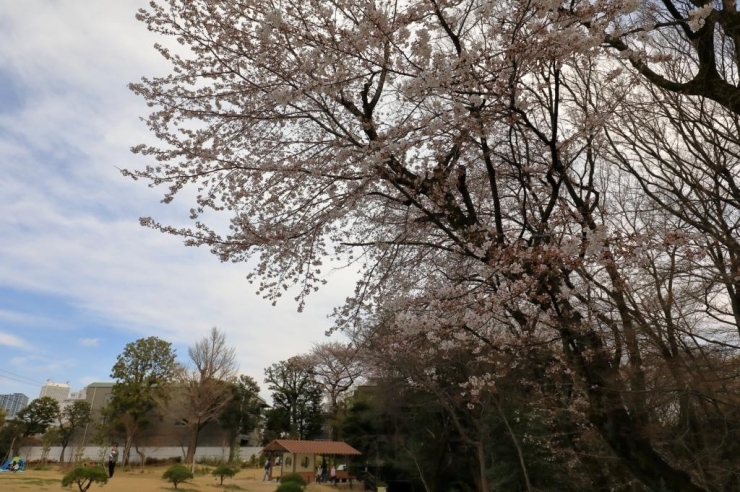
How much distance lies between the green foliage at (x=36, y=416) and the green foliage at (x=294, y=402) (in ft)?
41.6

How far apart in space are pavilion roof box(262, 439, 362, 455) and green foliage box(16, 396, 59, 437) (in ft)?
44.8

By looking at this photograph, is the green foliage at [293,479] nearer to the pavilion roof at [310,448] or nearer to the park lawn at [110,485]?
the park lawn at [110,485]

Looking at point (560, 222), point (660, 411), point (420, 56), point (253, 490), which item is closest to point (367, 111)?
point (420, 56)

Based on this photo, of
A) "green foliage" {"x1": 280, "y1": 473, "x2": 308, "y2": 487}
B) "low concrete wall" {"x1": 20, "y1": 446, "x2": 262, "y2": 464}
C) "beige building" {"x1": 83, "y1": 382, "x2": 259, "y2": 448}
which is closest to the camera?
"green foliage" {"x1": 280, "y1": 473, "x2": 308, "y2": 487}

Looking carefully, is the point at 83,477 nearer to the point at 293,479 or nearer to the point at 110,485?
the point at 110,485

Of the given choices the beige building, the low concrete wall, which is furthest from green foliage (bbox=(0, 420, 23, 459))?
the beige building

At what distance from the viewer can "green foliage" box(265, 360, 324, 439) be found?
32281mm

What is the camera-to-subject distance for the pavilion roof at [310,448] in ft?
75.5

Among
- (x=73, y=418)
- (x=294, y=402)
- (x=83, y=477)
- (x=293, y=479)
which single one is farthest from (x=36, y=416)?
(x=83, y=477)

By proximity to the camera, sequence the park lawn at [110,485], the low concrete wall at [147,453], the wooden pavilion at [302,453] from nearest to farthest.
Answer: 1. the park lawn at [110,485]
2. the wooden pavilion at [302,453]
3. the low concrete wall at [147,453]

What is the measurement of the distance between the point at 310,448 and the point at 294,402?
31.6 ft

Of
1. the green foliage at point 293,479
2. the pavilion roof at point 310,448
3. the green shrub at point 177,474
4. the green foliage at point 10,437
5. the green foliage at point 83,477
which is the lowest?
the green foliage at point 293,479

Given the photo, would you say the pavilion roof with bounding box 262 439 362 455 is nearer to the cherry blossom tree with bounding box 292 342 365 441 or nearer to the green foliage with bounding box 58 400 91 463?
the cherry blossom tree with bounding box 292 342 365 441

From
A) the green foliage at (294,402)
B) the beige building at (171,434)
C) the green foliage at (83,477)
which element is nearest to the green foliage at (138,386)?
the beige building at (171,434)
